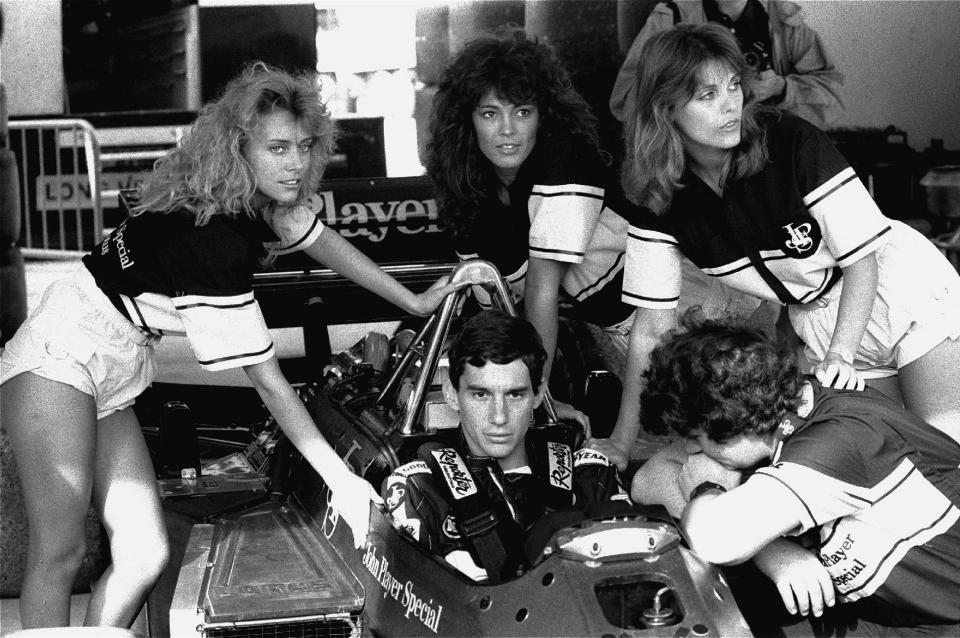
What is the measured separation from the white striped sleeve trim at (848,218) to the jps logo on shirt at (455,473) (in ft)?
3.40

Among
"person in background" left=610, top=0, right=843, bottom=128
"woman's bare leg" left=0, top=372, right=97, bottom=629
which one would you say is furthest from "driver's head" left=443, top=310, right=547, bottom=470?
"person in background" left=610, top=0, right=843, bottom=128

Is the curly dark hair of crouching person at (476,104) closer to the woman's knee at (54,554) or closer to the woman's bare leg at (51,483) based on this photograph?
the woman's bare leg at (51,483)

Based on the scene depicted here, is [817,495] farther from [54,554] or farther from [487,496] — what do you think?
[54,554]

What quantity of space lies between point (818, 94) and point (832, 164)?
1817 millimetres

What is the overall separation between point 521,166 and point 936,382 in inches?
48.7

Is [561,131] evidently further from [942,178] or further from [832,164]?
[942,178]

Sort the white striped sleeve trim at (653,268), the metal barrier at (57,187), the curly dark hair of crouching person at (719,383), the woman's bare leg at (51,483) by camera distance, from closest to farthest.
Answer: the curly dark hair of crouching person at (719,383) → the woman's bare leg at (51,483) → the white striped sleeve trim at (653,268) → the metal barrier at (57,187)

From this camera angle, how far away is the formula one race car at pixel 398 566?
2.14m

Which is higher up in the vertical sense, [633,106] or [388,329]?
[633,106]

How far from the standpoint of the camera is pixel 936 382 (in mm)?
3002

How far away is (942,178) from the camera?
603 centimetres

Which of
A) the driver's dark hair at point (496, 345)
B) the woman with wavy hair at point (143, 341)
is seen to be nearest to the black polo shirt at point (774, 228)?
the driver's dark hair at point (496, 345)

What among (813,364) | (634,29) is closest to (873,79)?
(634,29)

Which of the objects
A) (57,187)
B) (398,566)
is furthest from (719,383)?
(57,187)
